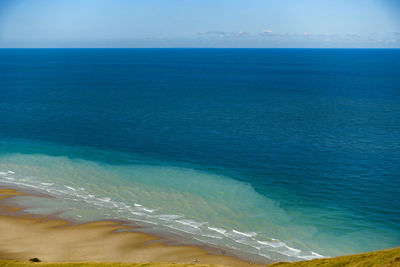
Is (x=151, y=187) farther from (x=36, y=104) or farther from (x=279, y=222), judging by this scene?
(x=36, y=104)

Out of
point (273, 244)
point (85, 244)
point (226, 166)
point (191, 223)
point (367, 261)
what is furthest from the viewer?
point (226, 166)

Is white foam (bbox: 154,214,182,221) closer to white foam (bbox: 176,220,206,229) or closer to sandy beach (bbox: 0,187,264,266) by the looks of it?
white foam (bbox: 176,220,206,229)

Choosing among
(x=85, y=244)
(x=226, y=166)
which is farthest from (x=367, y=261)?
(x=226, y=166)

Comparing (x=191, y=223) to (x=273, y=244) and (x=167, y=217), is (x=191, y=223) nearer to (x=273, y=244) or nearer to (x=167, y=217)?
(x=167, y=217)

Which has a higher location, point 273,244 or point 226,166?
point 226,166

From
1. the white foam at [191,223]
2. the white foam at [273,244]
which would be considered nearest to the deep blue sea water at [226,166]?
the white foam at [273,244]

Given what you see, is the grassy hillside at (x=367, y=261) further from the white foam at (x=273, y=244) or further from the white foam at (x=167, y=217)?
the white foam at (x=167, y=217)
